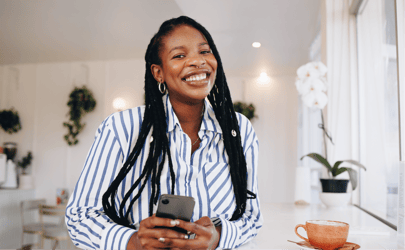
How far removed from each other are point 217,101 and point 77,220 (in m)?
0.49

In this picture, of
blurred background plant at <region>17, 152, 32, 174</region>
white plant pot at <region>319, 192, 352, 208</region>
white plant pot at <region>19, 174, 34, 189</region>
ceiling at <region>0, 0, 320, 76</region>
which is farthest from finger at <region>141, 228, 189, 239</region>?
blurred background plant at <region>17, 152, 32, 174</region>

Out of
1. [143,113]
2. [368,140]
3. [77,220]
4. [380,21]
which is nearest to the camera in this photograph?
[77,220]

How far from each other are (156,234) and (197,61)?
43 centimetres

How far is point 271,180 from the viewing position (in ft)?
16.5

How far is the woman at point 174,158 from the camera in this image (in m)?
0.77

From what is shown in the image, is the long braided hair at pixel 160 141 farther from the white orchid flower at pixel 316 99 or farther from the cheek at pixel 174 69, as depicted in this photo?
the white orchid flower at pixel 316 99

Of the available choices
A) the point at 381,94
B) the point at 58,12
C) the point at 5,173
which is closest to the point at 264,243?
the point at 381,94

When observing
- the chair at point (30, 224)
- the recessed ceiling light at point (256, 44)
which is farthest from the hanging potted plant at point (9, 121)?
the recessed ceiling light at point (256, 44)

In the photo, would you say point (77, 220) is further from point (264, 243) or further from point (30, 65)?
point (30, 65)

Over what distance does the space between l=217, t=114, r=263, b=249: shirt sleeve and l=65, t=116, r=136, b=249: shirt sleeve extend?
22cm

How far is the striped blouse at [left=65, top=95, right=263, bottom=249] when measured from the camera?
2.50ft

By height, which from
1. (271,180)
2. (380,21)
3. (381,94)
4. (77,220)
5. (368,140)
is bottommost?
(271,180)

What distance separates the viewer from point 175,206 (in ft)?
2.06

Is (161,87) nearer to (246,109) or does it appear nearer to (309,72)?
(309,72)
